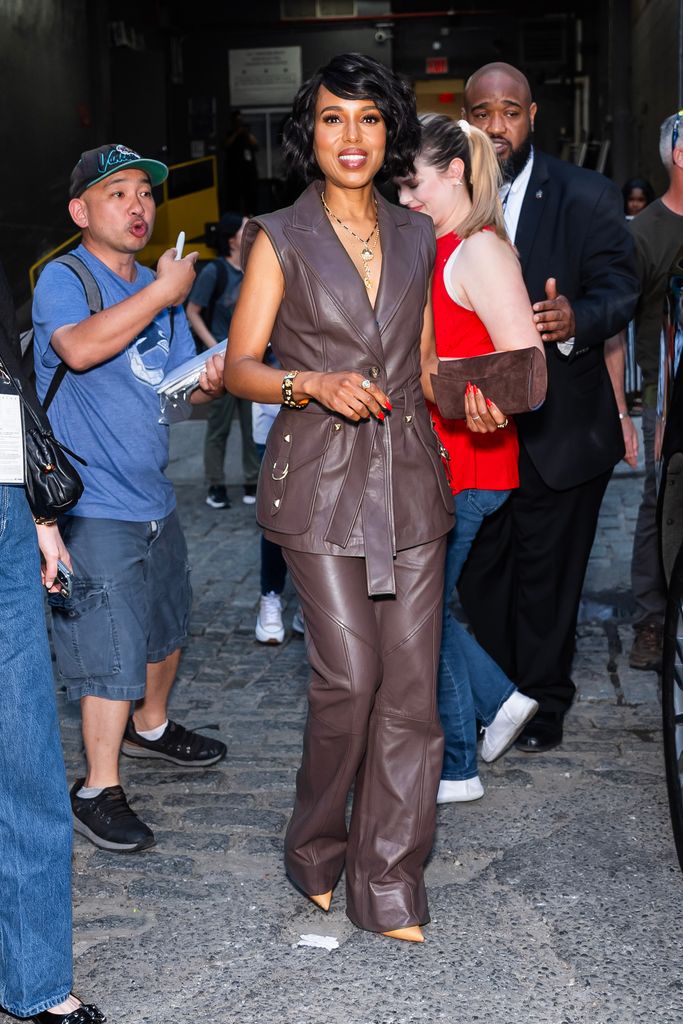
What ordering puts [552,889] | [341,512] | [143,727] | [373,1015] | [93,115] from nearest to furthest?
[373,1015] → [341,512] → [552,889] → [143,727] → [93,115]

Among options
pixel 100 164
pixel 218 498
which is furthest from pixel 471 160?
pixel 218 498

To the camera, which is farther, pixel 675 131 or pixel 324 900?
pixel 675 131

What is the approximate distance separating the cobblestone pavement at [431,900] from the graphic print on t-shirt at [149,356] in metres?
1.42

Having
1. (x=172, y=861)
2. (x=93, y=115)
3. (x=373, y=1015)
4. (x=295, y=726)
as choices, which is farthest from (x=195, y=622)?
(x=93, y=115)

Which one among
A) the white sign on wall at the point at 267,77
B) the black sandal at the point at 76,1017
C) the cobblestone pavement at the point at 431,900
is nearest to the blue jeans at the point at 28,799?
the black sandal at the point at 76,1017

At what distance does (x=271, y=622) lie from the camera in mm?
6250

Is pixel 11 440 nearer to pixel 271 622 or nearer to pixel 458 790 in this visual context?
pixel 458 790

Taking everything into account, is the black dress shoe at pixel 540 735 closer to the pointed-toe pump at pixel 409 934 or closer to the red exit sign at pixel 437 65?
the pointed-toe pump at pixel 409 934

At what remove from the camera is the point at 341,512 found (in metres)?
3.36

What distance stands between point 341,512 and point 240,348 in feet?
1.64

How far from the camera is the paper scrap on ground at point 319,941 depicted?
11.3ft

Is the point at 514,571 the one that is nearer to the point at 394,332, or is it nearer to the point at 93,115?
the point at 394,332

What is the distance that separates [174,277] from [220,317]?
5.98 metres

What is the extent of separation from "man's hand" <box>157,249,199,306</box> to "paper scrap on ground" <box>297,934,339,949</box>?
1.89 metres
